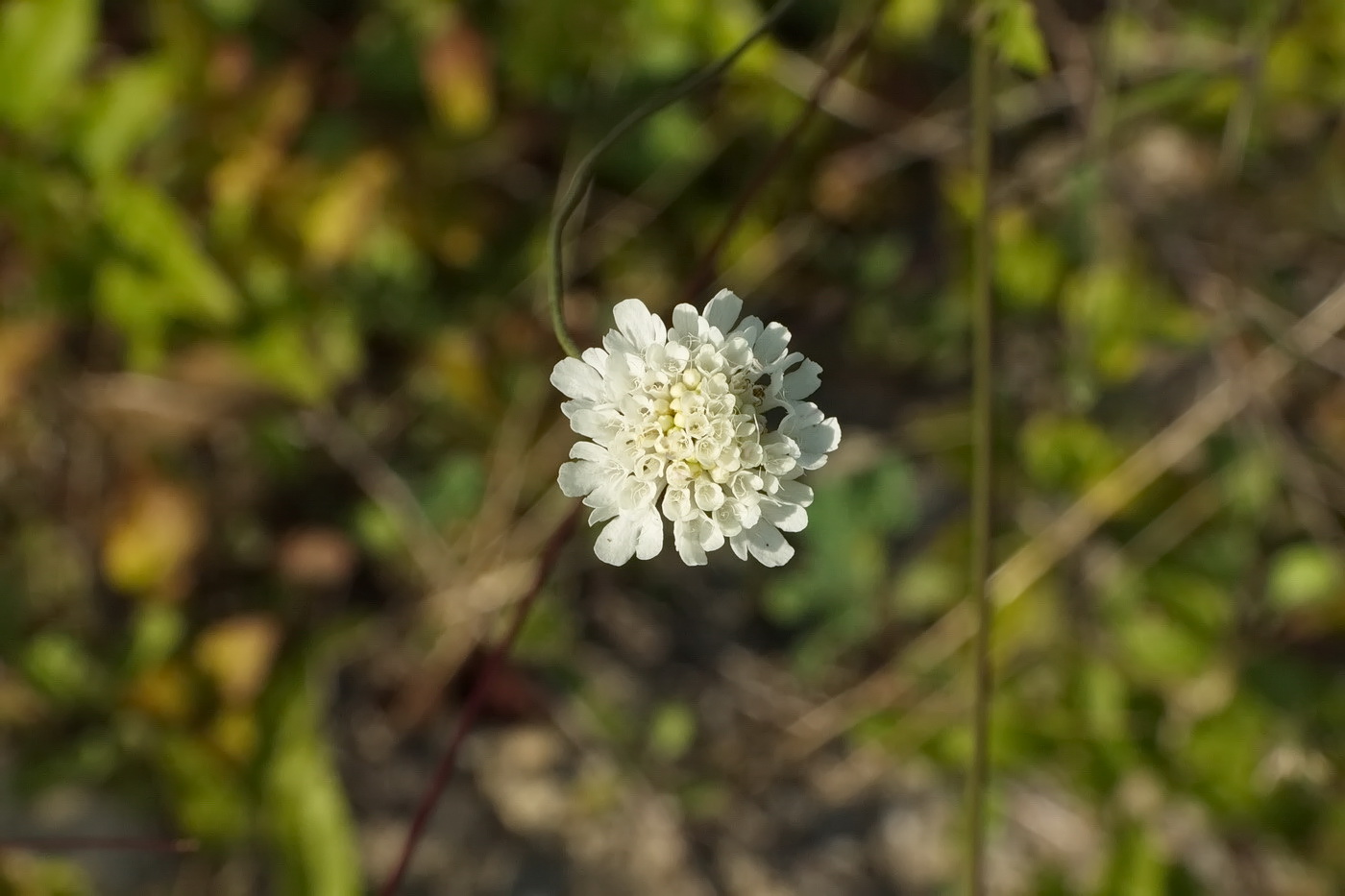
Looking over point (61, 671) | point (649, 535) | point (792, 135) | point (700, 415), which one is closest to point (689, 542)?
point (649, 535)

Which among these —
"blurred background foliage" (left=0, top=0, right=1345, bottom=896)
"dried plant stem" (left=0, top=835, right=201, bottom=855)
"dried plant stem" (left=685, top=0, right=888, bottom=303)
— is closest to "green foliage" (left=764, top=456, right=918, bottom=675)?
"blurred background foliage" (left=0, top=0, right=1345, bottom=896)

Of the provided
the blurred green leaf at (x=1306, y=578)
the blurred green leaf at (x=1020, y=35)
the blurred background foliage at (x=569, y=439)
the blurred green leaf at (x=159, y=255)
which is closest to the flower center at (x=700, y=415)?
the blurred green leaf at (x=1020, y=35)

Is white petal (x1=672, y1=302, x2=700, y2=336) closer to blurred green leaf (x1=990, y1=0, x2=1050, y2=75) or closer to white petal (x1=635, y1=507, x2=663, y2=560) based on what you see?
white petal (x1=635, y1=507, x2=663, y2=560)

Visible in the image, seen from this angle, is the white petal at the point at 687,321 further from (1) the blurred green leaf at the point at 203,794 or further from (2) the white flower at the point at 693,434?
(1) the blurred green leaf at the point at 203,794

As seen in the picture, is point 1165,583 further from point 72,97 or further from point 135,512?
point 72,97

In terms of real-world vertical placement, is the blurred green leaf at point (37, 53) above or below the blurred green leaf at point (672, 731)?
above
